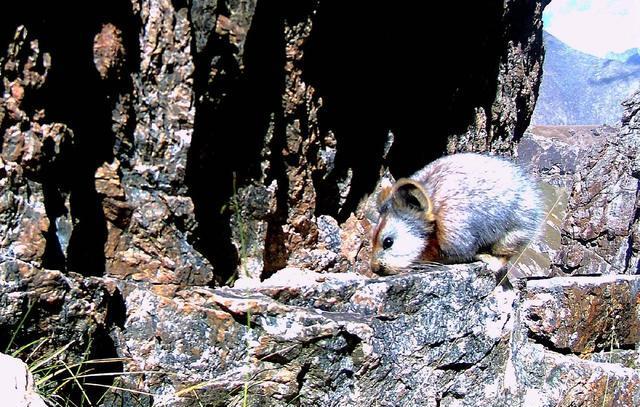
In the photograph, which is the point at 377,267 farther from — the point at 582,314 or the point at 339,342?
the point at 582,314

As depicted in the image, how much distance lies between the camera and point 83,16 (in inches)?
128

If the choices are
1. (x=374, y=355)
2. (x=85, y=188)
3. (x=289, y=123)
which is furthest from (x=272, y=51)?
(x=374, y=355)

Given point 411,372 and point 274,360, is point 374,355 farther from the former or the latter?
point 274,360

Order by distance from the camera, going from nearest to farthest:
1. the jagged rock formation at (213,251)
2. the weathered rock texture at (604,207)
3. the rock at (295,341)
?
the jagged rock formation at (213,251)
the rock at (295,341)
the weathered rock texture at (604,207)

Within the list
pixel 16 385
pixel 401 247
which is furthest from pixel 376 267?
pixel 16 385

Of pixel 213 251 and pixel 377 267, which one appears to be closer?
pixel 213 251

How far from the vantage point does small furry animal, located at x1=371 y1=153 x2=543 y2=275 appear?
13.7ft

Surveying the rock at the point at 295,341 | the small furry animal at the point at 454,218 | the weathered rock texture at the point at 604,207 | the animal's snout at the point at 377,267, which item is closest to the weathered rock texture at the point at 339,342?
the rock at the point at 295,341

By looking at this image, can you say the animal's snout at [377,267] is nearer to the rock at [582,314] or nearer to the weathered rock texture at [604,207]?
the rock at [582,314]

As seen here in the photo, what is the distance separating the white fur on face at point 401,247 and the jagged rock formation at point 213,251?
46cm

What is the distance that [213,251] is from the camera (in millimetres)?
4070

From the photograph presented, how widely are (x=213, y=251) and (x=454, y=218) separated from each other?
5.24ft

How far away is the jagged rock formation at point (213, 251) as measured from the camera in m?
2.95

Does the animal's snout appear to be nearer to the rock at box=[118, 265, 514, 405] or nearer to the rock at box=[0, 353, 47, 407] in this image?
the rock at box=[118, 265, 514, 405]
